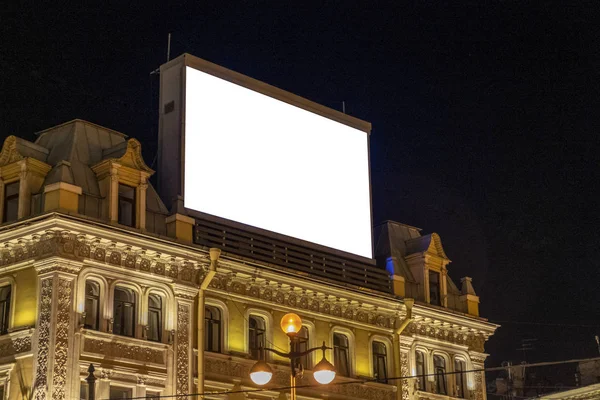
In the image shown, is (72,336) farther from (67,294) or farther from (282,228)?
(282,228)

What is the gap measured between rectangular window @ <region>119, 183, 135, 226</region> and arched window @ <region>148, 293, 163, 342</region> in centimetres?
264

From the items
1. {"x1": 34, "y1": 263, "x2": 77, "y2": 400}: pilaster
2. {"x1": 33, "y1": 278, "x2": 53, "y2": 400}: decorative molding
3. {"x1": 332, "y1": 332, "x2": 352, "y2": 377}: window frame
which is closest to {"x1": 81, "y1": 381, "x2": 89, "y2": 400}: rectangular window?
{"x1": 34, "y1": 263, "x2": 77, "y2": 400}: pilaster

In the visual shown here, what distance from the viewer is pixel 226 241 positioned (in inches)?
1533

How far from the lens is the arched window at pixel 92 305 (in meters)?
34.7

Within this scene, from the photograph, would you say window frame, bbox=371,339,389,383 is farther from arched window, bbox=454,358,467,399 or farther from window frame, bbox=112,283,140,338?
window frame, bbox=112,283,140,338

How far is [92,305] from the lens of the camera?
35000 millimetres

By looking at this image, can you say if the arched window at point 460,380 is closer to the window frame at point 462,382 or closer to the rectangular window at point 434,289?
the window frame at point 462,382

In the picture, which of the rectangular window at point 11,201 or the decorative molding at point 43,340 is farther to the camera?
the rectangular window at point 11,201

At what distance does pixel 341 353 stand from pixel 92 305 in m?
11.4

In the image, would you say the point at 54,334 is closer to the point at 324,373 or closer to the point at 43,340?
the point at 43,340

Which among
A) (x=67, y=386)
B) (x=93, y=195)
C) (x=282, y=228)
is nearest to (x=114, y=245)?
(x=93, y=195)

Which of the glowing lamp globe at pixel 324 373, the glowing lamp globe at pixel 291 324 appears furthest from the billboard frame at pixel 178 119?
the glowing lamp globe at pixel 324 373

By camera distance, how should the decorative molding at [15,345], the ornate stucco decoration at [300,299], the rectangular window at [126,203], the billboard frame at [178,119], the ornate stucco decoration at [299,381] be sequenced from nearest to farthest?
the decorative molding at [15,345] < the rectangular window at [126,203] < the ornate stucco decoration at [299,381] < the billboard frame at [178,119] < the ornate stucco decoration at [300,299]

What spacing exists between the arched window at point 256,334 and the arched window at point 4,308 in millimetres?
8618
